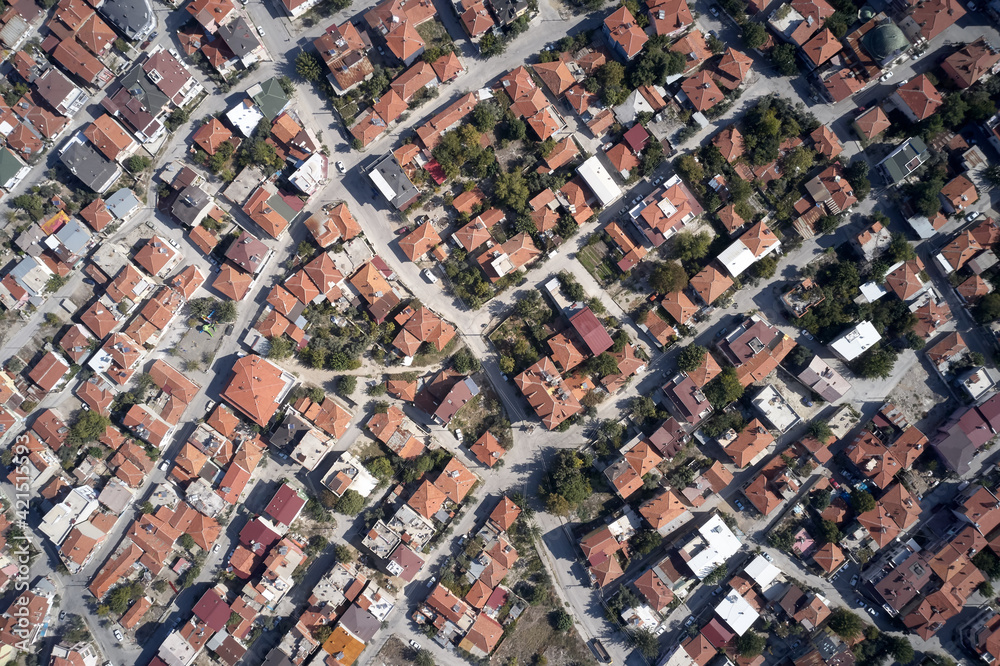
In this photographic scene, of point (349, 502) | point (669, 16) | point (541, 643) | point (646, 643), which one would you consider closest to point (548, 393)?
point (349, 502)

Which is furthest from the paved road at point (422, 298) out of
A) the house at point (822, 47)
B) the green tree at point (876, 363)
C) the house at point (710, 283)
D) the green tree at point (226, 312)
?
the house at point (822, 47)

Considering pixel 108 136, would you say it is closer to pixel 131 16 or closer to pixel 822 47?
pixel 131 16

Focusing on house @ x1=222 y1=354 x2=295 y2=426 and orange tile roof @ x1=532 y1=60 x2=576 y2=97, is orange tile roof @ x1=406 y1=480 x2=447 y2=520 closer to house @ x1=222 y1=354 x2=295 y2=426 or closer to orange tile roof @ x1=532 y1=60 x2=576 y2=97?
house @ x1=222 y1=354 x2=295 y2=426

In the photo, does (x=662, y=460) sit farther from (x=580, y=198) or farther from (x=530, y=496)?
(x=580, y=198)

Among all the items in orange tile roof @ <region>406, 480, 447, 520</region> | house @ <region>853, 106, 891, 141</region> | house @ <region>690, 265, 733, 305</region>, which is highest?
house @ <region>853, 106, 891, 141</region>

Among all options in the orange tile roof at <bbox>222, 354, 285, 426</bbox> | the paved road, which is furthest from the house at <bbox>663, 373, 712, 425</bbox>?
the orange tile roof at <bbox>222, 354, 285, 426</bbox>

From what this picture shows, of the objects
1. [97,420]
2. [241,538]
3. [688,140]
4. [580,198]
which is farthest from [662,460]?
[97,420]

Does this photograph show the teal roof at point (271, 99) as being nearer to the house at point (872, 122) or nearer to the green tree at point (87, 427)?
the green tree at point (87, 427)
